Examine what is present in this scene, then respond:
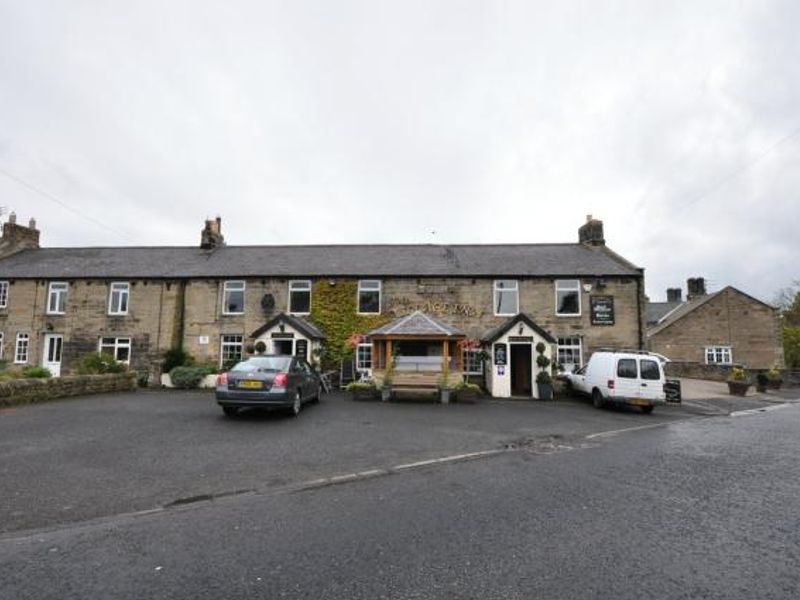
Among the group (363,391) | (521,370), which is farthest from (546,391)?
(363,391)

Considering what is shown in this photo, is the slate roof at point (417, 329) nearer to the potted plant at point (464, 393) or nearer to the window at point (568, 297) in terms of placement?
the potted plant at point (464, 393)

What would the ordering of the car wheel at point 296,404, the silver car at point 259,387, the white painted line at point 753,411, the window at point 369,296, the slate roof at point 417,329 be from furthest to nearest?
the window at point 369,296 < the slate roof at point 417,329 < the white painted line at point 753,411 < the car wheel at point 296,404 < the silver car at point 259,387

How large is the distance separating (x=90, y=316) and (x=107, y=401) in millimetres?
10289

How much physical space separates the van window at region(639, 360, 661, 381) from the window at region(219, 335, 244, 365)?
1795 centimetres

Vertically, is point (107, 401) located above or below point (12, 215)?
below

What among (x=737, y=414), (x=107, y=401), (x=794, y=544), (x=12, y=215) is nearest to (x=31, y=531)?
(x=794, y=544)

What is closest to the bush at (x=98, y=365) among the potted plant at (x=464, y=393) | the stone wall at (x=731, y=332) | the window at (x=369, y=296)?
the window at (x=369, y=296)

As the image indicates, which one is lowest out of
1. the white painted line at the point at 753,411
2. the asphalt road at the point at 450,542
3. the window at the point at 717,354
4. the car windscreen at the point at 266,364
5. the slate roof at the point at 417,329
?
the white painted line at the point at 753,411

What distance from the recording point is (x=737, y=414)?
15086 mm

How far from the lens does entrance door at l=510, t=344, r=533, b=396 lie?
20.4 meters

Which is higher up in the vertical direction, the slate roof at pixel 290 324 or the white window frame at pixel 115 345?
the slate roof at pixel 290 324

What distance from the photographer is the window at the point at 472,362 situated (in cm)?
2094

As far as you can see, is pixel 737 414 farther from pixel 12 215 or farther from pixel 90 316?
pixel 12 215

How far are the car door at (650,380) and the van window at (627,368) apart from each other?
22 centimetres
